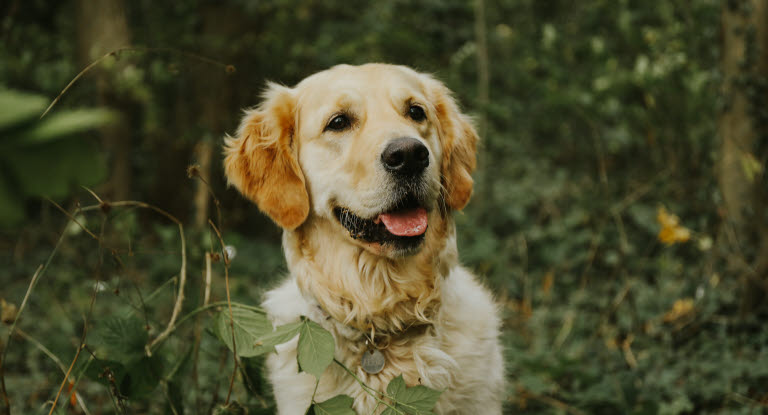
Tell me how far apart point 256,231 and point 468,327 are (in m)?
7.45

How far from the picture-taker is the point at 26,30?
19.4 feet

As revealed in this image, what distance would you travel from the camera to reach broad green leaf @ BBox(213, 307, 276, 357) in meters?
1.82

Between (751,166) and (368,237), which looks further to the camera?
(751,166)

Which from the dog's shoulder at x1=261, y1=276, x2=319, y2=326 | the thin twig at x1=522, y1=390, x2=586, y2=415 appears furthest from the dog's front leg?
the thin twig at x1=522, y1=390, x2=586, y2=415

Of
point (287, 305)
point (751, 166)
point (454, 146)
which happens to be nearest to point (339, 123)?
point (454, 146)

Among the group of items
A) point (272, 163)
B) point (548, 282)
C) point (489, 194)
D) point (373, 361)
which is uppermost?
point (272, 163)

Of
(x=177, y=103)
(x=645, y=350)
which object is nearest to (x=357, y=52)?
(x=177, y=103)

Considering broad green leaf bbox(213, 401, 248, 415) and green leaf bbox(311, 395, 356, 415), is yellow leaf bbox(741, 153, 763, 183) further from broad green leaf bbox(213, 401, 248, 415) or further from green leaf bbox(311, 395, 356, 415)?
broad green leaf bbox(213, 401, 248, 415)

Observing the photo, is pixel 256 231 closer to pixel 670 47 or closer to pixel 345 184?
pixel 670 47

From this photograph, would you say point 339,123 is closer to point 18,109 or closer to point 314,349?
point 314,349

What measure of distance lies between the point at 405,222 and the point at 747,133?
→ 2.43 m

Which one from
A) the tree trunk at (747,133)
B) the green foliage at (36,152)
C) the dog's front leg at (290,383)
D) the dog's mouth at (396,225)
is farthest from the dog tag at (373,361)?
the tree trunk at (747,133)

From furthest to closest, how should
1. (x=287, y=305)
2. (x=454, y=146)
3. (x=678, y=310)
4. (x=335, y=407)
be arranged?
1. (x=678, y=310)
2. (x=454, y=146)
3. (x=287, y=305)
4. (x=335, y=407)

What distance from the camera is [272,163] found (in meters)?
2.43
